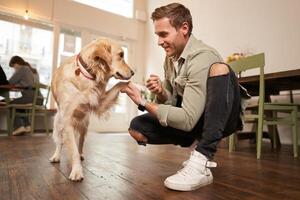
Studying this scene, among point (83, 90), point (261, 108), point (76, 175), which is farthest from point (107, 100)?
point (261, 108)

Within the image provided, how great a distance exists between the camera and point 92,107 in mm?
1424

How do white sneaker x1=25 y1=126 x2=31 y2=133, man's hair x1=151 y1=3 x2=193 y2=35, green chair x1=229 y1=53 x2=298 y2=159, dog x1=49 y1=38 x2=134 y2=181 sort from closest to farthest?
1. man's hair x1=151 y1=3 x2=193 y2=35
2. dog x1=49 y1=38 x2=134 y2=181
3. green chair x1=229 y1=53 x2=298 y2=159
4. white sneaker x1=25 y1=126 x2=31 y2=133

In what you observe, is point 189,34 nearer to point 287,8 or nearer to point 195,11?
point 287,8

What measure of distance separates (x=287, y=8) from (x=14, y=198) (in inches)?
160

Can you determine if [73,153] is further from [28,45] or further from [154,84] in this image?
[28,45]

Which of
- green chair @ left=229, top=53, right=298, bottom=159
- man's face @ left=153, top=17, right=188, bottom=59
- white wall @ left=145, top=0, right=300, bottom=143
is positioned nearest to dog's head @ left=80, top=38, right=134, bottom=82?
man's face @ left=153, top=17, right=188, bottom=59

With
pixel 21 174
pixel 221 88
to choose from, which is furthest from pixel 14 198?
pixel 221 88

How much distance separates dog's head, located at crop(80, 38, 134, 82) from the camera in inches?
54.9

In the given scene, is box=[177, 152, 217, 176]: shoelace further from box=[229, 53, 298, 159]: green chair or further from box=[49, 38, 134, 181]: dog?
box=[229, 53, 298, 159]: green chair

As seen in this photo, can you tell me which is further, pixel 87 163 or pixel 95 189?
pixel 87 163

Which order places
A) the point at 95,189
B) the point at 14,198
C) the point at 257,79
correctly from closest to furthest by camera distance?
the point at 14,198 → the point at 95,189 → the point at 257,79

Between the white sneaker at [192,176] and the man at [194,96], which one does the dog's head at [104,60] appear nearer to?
the man at [194,96]

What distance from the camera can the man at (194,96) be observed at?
1.05 m

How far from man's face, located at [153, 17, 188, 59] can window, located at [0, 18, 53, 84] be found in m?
4.74
